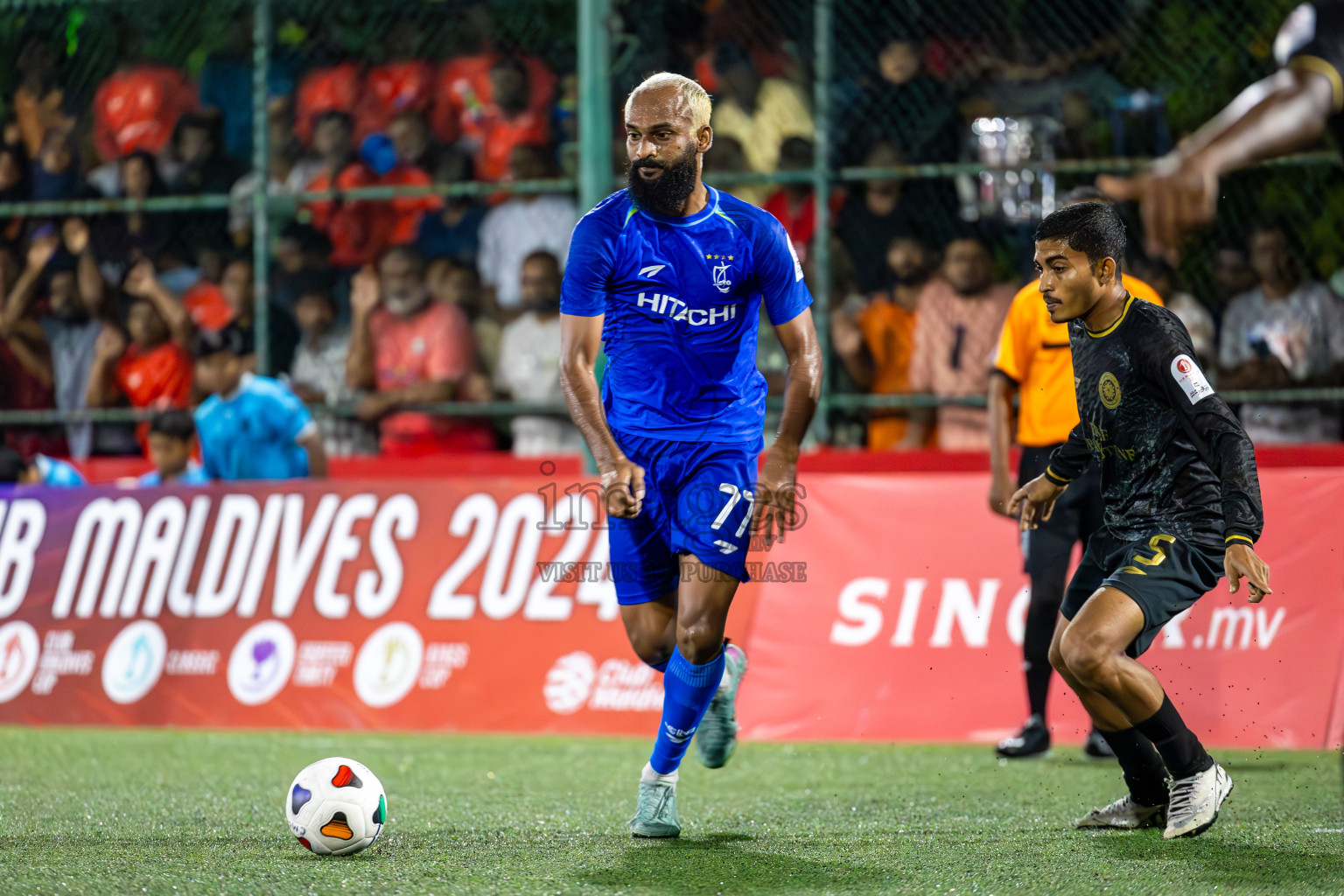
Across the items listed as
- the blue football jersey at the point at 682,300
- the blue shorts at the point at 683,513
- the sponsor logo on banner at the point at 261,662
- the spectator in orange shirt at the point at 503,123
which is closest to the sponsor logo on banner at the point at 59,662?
the sponsor logo on banner at the point at 261,662

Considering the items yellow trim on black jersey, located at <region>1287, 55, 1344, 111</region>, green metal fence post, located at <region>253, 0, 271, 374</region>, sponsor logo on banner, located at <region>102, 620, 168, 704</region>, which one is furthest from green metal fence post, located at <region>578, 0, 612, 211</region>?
yellow trim on black jersey, located at <region>1287, 55, 1344, 111</region>

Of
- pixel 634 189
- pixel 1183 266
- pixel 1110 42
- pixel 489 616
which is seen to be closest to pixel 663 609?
pixel 634 189

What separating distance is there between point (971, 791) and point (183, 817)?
276 cm

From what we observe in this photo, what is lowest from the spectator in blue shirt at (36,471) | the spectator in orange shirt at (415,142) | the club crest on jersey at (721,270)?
the spectator in blue shirt at (36,471)

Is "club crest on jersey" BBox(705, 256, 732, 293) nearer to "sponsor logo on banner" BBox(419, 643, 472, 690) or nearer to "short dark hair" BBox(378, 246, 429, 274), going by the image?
"sponsor logo on banner" BBox(419, 643, 472, 690)

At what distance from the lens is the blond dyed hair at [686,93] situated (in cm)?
471

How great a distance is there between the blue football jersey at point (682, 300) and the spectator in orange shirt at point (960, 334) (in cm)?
418

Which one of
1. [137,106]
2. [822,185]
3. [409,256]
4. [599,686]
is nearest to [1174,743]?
[599,686]

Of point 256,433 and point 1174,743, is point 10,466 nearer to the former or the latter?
point 256,433

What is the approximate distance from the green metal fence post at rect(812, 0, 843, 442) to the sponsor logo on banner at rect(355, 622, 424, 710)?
2550 millimetres

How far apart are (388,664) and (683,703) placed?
373 centimetres

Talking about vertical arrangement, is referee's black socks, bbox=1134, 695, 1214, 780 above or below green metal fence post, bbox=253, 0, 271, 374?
below

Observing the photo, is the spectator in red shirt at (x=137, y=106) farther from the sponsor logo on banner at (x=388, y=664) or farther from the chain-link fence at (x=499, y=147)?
the sponsor logo on banner at (x=388, y=664)

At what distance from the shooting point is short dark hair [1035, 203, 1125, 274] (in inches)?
183
